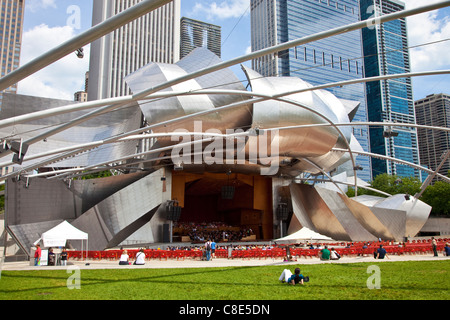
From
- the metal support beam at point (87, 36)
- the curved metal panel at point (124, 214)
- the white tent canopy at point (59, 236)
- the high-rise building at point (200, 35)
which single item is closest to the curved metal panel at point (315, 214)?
the curved metal panel at point (124, 214)

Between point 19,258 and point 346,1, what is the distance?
10169cm

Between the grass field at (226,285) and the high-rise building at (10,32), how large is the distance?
294 feet

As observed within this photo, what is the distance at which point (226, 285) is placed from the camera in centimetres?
993

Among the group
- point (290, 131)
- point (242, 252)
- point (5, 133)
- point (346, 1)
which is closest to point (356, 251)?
point (242, 252)

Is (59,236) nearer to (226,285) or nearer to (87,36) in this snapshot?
(226,285)

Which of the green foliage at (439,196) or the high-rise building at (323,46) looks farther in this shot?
the high-rise building at (323,46)

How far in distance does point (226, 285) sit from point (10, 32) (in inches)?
3971

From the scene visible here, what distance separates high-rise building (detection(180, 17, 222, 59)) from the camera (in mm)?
168875

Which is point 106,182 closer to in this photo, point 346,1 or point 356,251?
point 356,251

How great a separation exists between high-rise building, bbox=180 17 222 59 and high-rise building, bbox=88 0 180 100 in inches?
2341

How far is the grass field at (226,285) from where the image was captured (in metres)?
8.33

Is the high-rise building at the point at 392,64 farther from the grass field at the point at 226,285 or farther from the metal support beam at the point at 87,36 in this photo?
the metal support beam at the point at 87,36

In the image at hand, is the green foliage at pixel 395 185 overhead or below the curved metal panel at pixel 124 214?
overhead
